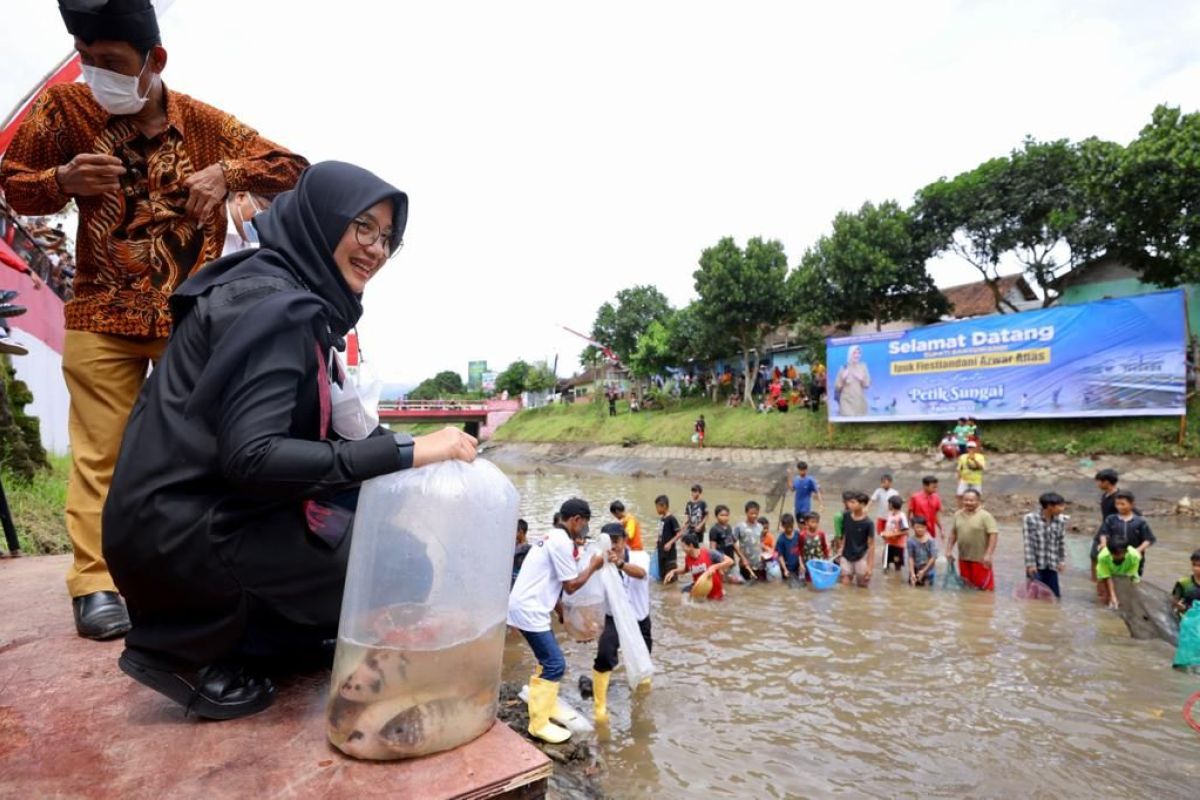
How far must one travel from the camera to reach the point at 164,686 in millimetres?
1489

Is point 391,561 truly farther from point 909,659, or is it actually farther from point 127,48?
point 909,659

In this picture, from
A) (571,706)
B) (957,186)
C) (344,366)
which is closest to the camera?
(344,366)

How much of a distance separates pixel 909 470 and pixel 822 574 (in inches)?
414

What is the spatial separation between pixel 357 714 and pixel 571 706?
4.26m

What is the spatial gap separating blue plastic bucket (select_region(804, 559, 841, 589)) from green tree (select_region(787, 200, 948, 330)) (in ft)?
53.9

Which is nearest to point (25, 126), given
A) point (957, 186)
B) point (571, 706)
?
point (571, 706)

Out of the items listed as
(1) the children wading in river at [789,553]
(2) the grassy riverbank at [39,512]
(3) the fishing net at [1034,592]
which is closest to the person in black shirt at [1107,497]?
(3) the fishing net at [1034,592]

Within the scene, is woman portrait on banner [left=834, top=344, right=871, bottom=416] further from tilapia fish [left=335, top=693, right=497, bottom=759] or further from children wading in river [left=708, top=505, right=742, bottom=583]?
tilapia fish [left=335, top=693, right=497, bottom=759]

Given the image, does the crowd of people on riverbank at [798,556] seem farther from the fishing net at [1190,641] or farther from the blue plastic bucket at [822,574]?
the fishing net at [1190,641]

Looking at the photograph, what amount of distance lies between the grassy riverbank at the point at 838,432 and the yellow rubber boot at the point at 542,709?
15.5 m

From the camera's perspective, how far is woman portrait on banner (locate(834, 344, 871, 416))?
64.7ft

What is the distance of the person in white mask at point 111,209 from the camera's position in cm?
209

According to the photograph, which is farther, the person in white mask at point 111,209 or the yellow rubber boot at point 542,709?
the yellow rubber boot at point 542,709

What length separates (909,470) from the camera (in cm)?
1753
